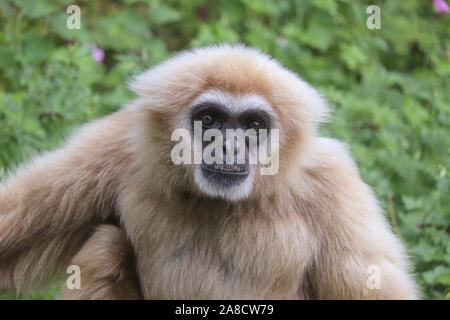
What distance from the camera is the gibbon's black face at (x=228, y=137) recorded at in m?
4.43

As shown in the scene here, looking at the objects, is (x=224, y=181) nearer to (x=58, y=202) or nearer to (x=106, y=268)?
(x=106, y=268)

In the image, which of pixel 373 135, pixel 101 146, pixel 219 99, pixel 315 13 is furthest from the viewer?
pixel 315 13

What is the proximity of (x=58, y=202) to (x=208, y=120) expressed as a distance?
1.24m

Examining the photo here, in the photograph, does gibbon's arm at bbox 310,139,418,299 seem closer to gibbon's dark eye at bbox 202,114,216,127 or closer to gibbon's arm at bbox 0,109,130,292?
gibbon's dark eye at bbox 202,114,216,127

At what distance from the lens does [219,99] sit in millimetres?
4434

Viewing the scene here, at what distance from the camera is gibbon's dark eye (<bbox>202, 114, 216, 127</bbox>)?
4508 mm

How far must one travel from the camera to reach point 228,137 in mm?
4453

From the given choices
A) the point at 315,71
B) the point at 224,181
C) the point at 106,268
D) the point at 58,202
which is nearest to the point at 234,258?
the point at 224,181

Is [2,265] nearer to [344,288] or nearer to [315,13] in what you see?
[344,288]

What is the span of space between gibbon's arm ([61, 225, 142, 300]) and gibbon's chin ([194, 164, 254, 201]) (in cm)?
74

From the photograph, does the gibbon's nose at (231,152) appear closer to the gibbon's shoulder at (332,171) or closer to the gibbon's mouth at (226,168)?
the gibbon's mouth at (226,168)

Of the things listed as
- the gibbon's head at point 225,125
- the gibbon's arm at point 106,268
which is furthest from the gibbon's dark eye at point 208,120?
the gibbon's arm at point 106,268
